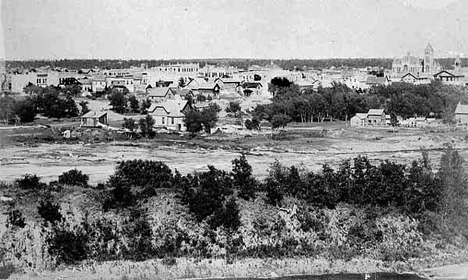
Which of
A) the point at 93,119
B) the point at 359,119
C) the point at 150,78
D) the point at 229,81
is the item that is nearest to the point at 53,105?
the point at 93,119

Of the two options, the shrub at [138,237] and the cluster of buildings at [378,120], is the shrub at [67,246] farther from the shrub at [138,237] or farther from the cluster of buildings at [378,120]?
the cluster of buildings at [378,120]

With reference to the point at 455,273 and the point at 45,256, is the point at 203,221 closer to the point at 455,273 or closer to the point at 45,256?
the point at 45,256

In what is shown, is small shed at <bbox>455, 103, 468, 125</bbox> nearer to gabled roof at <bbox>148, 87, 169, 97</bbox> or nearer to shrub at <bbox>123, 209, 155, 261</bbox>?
gabled roof at <bbox>148, 87, 169, 97</bbox>

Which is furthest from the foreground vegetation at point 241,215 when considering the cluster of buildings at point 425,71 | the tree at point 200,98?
the tree at point 200,98

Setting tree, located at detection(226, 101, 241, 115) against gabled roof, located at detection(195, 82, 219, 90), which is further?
gabled roof, located at detection(195, 82, 219, 90)

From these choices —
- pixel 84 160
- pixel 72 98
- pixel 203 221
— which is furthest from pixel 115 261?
pixel 72 98

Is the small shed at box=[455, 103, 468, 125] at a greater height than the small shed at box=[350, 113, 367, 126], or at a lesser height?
greater

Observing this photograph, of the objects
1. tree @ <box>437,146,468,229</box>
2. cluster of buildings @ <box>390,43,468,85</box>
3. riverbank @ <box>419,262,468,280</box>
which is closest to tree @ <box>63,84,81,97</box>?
cluster of buildings @ <box>390,43,468,85</box>
